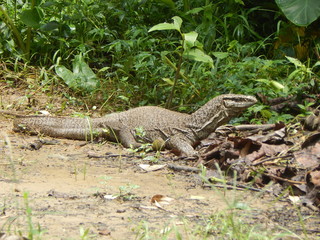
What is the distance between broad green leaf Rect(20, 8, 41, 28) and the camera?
774 centimetres

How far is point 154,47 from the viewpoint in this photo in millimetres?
7906

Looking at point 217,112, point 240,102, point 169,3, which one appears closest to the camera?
point 240,102

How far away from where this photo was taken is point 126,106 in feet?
23.8

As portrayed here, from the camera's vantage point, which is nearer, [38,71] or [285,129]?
[285,129]

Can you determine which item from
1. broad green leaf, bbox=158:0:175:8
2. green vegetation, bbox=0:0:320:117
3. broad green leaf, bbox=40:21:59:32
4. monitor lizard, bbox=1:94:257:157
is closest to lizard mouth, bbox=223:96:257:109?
monitor lizard, bbox=1:94:257:157

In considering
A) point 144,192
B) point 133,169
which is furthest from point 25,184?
point 133,169

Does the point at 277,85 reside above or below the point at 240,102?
above

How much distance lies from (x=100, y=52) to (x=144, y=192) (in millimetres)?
4837

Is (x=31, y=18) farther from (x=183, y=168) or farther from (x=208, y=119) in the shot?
(x=183, y=168)

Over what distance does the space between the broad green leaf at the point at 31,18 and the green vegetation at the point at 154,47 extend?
1cm

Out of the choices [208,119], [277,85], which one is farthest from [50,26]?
[277,85]

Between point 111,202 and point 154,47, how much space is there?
471cm

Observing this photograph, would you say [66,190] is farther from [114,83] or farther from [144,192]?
[114,83]

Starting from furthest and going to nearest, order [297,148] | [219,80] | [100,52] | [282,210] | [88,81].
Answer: [100,52] < [88,81] < [219,80] < [297,148] < [282,210]
